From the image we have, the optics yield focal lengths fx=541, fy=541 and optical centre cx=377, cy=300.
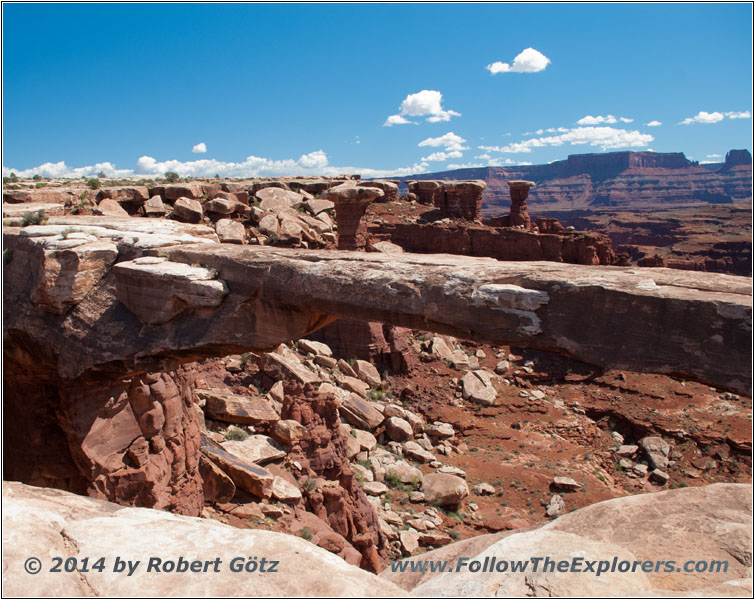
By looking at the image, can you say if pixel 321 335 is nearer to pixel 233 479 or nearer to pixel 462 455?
pixel 462 455

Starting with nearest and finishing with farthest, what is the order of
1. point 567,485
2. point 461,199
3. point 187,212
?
point 187,212
point 567,485
point 461,199

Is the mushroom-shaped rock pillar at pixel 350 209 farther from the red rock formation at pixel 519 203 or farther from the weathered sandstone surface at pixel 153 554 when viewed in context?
the red rock formation at pixel 519 203

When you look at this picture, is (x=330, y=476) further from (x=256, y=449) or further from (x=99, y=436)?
(x=99, y=436)

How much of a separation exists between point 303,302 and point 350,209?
1191 cm

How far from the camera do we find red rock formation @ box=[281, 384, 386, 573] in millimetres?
7887

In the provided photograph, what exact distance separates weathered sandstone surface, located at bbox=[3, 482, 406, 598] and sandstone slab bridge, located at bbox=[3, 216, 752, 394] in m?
1.90

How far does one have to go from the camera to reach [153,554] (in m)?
2.28

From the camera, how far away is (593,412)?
17.9 meters

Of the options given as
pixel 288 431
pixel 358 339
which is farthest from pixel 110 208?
pixel 358 339

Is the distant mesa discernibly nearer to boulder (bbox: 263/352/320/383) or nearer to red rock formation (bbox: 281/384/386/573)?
boulder (bbox: 263/352/320/383)

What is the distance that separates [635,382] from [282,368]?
14.8 meters

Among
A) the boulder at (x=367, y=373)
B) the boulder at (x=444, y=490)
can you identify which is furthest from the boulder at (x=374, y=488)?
the boulder at (x=367, y=373)

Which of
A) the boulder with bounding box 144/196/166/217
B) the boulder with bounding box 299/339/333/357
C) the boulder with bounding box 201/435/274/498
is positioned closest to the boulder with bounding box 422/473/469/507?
the boulder with bounding box 299/339/333/357

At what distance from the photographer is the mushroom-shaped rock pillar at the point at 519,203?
102 ft
